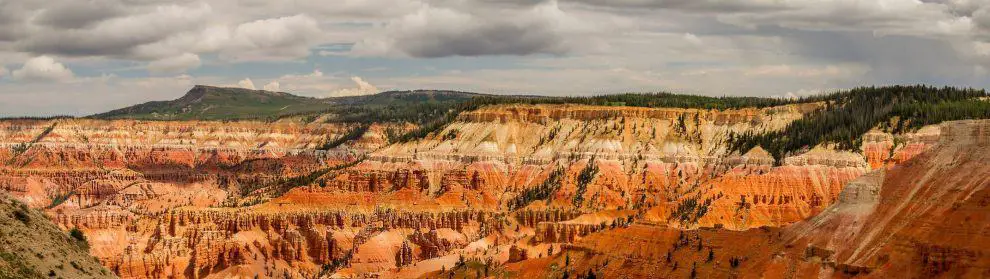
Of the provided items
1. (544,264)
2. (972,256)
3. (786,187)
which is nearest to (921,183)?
(972,256)

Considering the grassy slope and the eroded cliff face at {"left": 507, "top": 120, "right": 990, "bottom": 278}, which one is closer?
the grassy slope

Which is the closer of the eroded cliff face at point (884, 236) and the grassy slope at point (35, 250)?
the grassy slope at point (35, 250)

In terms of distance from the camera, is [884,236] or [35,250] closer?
[35,250]

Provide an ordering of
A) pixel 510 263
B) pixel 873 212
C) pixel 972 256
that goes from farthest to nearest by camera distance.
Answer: pixel 510 263 → pixel 873 212 → pixel 972 256

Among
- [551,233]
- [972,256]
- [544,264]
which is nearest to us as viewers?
[972,256]

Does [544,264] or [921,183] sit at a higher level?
[921,183]

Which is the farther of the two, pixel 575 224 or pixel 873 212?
pixel 575 224

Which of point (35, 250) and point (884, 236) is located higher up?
point (35, 250)

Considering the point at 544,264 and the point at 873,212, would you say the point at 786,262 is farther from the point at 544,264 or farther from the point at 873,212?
the point at 544,264
